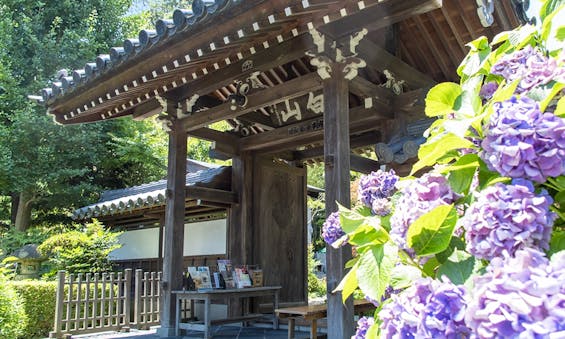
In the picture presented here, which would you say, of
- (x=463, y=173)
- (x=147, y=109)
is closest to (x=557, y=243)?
(x=463, y=173)

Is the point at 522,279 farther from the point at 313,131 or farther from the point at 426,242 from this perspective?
the point at 313,131

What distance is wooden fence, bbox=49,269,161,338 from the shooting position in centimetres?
632

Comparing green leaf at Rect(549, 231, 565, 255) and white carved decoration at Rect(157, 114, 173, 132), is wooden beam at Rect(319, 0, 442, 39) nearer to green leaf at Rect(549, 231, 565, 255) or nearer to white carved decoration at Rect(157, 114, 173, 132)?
white carved decoration at Rect(157, 114, 173, 132)

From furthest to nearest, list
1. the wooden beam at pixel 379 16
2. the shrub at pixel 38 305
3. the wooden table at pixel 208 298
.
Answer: the shrub at pixel 38 305
the wooden table at pixel 208 298
the wooden beam at pixel 379 16

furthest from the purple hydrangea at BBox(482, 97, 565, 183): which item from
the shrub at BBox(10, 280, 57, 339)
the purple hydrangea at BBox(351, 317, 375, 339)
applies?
the shrub at BBox(10, 280, 57, 339)

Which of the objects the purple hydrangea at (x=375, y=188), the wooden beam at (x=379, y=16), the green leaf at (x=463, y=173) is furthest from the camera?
the wooden beam at (x=379, y=16)

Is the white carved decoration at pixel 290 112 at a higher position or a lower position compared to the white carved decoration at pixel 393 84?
higher

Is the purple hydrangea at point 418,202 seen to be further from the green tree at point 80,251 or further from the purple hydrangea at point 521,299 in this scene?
the green tree at point 80,251

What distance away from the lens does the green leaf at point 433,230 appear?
0.96 m

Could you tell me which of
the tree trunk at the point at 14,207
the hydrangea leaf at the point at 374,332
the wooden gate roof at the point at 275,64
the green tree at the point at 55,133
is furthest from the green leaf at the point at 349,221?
the tree trunk at the point at 14,207

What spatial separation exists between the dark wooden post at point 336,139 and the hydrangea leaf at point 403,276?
2.89m

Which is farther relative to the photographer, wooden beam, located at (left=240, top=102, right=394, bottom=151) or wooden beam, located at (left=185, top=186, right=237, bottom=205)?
wooden beam, located at (left=185, top=186, right=237, bottom=205)

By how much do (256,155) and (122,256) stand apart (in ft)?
15.5

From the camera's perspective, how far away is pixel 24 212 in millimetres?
13781
